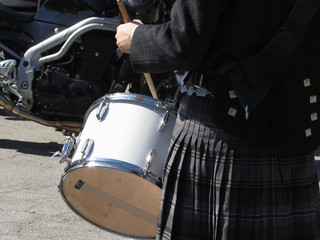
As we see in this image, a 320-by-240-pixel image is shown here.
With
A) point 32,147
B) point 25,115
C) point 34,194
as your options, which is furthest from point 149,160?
point 32,147

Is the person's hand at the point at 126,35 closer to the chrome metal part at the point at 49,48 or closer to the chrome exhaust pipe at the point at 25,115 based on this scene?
the chrome metal part at the point at 49,48

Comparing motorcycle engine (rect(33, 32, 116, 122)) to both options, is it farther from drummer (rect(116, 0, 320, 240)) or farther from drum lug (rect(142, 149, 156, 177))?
drummer (rect(116, 0, 320, 240))

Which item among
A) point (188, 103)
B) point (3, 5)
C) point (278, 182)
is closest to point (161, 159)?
point (188, 103)

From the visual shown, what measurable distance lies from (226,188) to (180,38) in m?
0.48

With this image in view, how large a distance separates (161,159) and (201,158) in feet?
1.18

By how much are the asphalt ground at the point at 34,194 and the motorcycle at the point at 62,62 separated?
429 mm

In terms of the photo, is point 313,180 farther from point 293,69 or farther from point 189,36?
point 189,36

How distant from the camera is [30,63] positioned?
4578 millimetres

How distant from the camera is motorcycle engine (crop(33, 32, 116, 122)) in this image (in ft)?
14.9

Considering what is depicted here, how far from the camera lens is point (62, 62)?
4.59 metres

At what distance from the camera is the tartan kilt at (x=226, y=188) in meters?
1.59

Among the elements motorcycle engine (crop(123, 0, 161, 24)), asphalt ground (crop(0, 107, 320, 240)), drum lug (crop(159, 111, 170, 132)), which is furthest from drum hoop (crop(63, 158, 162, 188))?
motorcycle engine (crop(123, 0, 161, 24))

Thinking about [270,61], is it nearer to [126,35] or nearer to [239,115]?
[239,115]

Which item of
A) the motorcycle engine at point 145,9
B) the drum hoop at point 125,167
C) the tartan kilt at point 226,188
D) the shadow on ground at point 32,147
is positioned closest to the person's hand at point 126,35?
the tartan kilt at point 226,188
